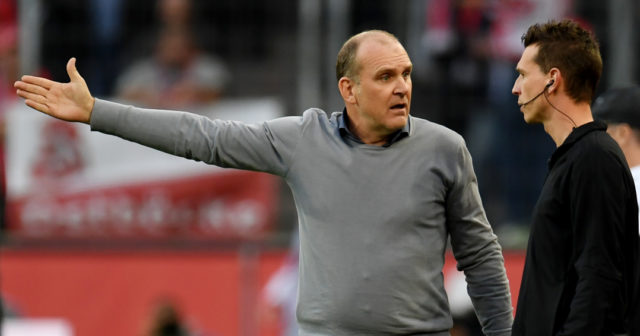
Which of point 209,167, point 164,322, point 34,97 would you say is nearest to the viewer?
point 34,97

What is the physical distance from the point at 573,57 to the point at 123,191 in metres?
6.79

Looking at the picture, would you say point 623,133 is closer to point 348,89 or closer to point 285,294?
point 348,89

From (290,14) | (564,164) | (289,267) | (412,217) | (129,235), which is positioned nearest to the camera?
(564,164)

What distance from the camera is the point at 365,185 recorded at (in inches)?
176

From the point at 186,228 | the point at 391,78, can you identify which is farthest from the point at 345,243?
the point at 186,228

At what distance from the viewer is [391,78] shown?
4.52 metres

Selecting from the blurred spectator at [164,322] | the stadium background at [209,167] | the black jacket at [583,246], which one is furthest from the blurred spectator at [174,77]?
the black jacket at [583,246]

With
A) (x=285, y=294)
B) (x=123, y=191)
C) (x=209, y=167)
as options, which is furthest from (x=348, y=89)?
(x=123, y=191)

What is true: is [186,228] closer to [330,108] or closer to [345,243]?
[330,108]

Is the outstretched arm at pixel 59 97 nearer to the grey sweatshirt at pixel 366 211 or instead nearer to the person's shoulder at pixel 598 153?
the grey sweatshirt at pixel 366 211

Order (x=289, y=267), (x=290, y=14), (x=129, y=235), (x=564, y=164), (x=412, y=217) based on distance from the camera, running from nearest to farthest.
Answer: (x=564, y=164) → (x=412, y=217) → (x=289, y=267) → (x=129, y=235) → (x=290, y=14)

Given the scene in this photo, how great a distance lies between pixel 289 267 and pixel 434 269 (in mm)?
5194

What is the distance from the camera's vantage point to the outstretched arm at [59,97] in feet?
14.4

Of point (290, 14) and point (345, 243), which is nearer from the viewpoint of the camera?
point (345, 243)
